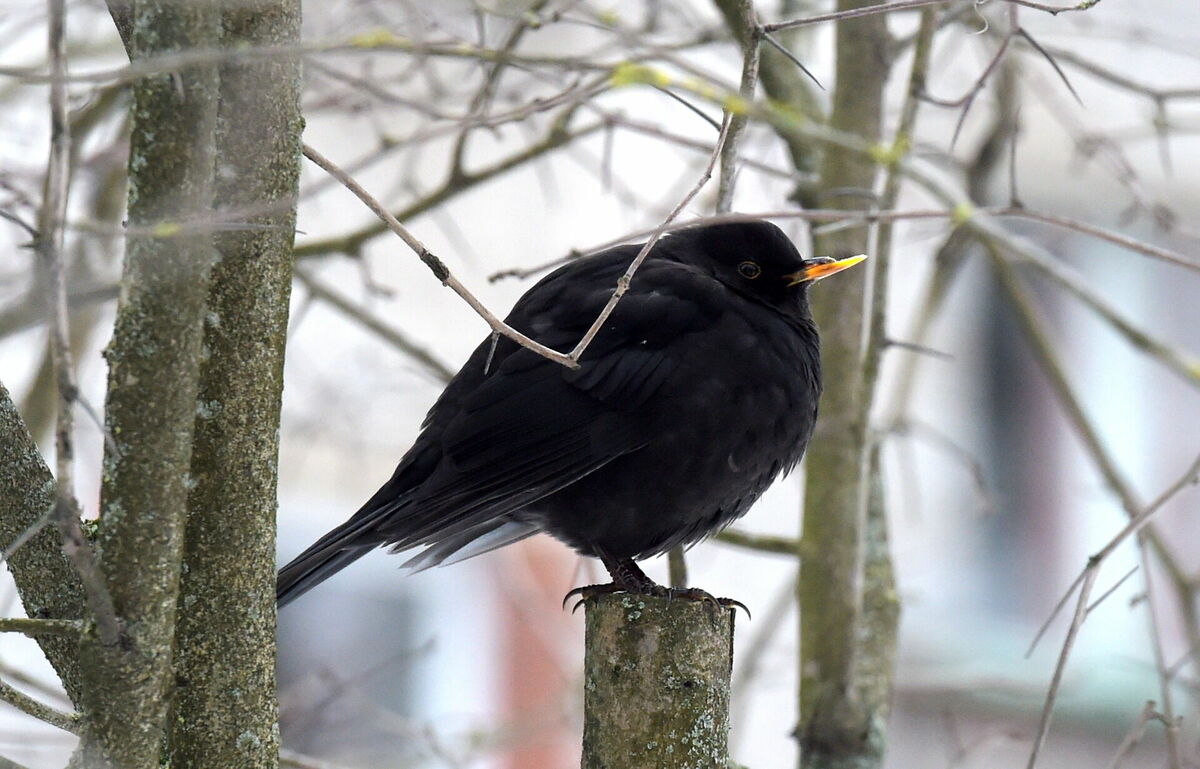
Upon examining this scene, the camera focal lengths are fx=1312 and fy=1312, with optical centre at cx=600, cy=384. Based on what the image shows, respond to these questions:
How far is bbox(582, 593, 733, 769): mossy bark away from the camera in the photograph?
2.10 metres

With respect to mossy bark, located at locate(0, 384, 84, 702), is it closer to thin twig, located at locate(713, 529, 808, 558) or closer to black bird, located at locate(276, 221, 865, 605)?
black bird, located at locate(276, 221, 865, 605)

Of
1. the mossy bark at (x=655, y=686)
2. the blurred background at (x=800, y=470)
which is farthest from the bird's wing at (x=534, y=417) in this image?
the blurred background at (x=800, y=470)

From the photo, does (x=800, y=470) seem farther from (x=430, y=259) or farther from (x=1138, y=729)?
(x=430, y=259)

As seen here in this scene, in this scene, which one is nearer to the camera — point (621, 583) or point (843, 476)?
point (621, 583)

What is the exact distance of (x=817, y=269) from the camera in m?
3.21

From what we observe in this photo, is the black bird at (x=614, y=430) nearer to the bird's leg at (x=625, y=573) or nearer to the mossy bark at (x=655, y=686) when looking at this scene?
the bird's leg at (x=625, y=573)

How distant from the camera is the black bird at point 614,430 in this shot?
2.86 meters

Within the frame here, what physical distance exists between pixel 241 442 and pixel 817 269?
171 centimetres

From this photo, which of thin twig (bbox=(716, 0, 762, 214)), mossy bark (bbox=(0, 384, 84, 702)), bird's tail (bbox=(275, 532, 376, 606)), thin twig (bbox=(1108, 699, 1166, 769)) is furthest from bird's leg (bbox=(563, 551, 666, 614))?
mossy bark (bbox=(0, 384, 84, 702))

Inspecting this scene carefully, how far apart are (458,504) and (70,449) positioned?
1477 mm

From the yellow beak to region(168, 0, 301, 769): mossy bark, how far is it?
5.01ft

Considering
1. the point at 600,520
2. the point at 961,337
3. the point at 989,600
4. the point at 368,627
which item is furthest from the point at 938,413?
the point at 600,520

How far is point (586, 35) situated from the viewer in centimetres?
777

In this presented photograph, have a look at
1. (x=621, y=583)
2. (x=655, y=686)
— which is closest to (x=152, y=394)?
(x=655, y=686)
